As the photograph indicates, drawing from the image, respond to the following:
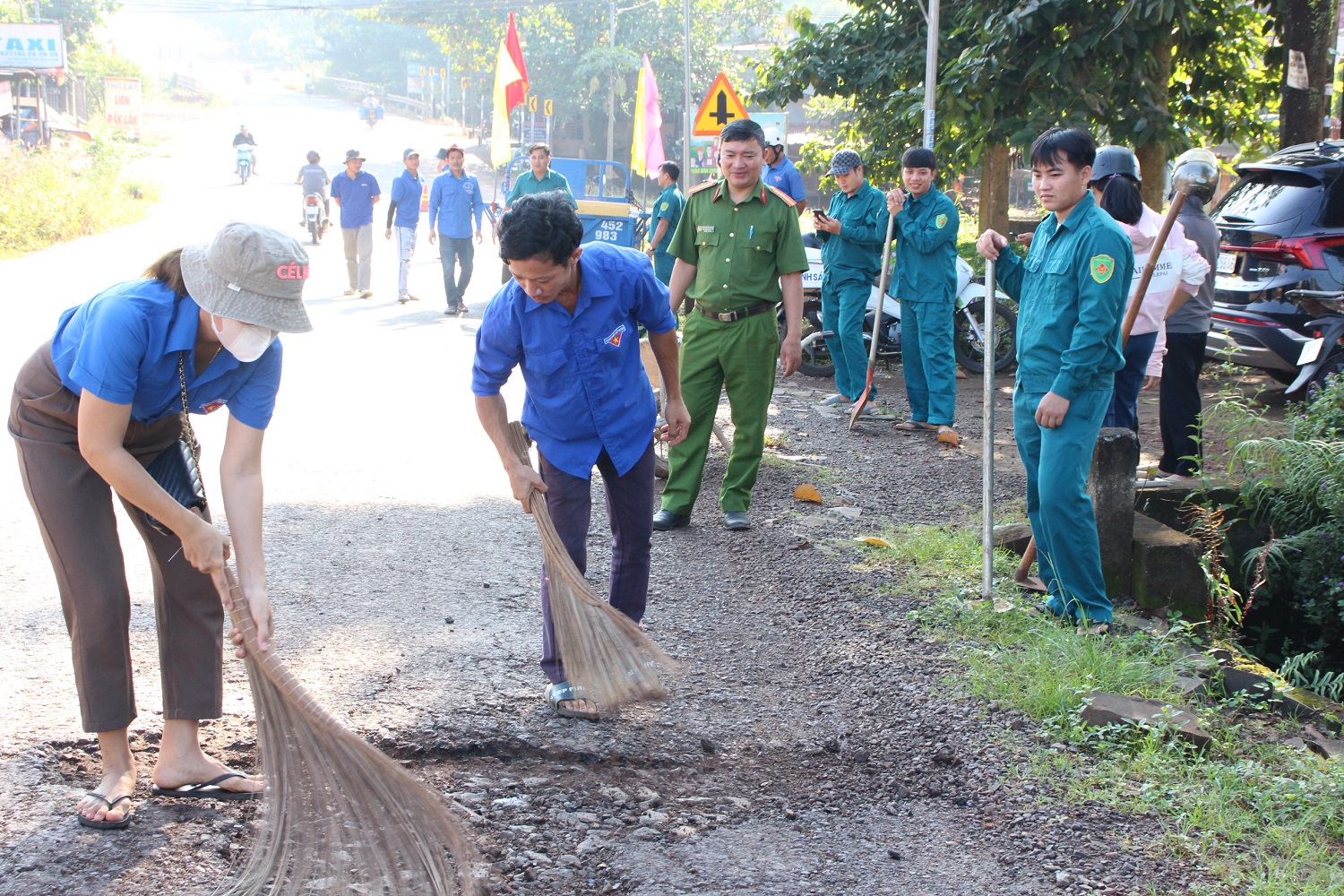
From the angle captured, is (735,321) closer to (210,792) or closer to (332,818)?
(210,792)

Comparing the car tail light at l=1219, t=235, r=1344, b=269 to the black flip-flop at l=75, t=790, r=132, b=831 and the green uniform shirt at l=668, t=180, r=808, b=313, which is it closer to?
the green uniform shirt at l=668, t=180, r=808, b=313

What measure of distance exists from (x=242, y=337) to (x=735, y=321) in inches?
122

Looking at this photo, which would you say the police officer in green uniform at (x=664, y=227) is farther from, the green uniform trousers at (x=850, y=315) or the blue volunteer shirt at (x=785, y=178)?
the green uniform trousers at (x=850, y=315)

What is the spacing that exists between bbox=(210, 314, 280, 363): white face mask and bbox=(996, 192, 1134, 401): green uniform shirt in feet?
8.49

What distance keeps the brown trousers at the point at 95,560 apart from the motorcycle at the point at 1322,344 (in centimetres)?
707

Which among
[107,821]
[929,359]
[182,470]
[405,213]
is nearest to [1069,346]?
[182,470]

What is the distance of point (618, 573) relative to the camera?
380 centimetres

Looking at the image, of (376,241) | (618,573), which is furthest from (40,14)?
(618,573)

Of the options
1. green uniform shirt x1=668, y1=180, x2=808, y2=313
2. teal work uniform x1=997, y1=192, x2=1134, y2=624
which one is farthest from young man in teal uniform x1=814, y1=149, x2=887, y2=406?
teal work uniform x1=997, y1=192, x2=1134, y2=624

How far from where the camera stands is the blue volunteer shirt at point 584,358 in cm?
344

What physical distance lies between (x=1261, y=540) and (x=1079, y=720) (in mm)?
2896

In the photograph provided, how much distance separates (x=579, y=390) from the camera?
3.52 meters

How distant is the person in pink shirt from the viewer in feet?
17.1

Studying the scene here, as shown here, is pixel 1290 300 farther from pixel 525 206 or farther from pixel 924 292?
pixel 525 206
